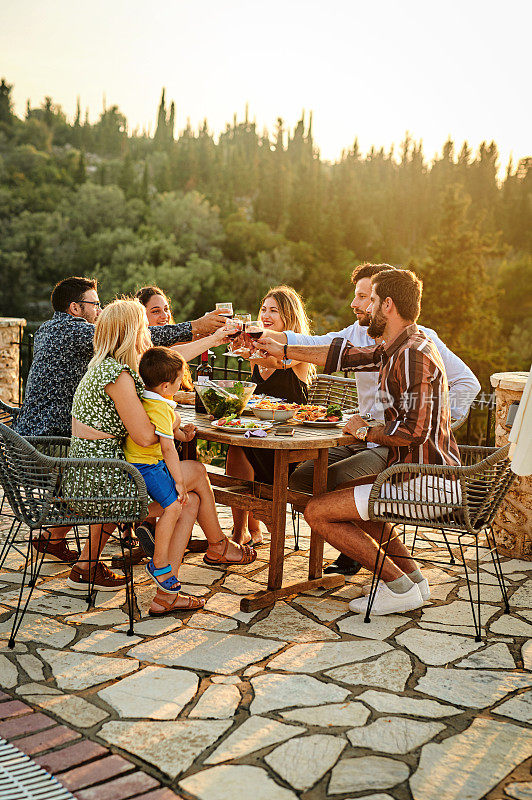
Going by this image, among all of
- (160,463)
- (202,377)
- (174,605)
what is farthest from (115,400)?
(174,605)

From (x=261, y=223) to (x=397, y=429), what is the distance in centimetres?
5389

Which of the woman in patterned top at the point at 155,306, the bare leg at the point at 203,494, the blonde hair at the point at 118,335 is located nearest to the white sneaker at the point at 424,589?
the bare leg at the point at 203,494

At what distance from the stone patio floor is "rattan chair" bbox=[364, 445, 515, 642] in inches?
11.2

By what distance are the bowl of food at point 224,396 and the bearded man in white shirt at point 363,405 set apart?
0.48m

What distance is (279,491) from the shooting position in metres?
3.64

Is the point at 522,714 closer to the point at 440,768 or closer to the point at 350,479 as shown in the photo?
the point at 440,768

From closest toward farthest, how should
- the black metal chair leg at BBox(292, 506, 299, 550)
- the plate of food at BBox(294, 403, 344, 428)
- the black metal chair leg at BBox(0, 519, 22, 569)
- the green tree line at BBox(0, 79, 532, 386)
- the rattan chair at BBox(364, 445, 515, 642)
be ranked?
1. the rattan chair at BBox(364, 445, 515, 642)
2. the black metal chair leg at BBox(0, 519, 22, 569)
3. the plate of food at BBox(294, 403, 344, 428)
4. the black metal chair leg at BBox(292, 506, 299, 550)
5. the green tree line at BBox(0, 79, 532, 386)

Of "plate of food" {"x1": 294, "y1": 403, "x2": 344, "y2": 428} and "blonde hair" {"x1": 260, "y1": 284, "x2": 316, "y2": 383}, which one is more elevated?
"blonde hair" {"x1": 260, "y1": 284, "x2": 316, "y2": 383}

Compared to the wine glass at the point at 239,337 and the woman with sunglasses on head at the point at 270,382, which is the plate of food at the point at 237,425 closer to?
the wine glass at the point at 239,337

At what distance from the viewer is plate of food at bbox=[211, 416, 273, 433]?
3564 millimetres

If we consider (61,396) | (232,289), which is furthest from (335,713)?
(232,289)

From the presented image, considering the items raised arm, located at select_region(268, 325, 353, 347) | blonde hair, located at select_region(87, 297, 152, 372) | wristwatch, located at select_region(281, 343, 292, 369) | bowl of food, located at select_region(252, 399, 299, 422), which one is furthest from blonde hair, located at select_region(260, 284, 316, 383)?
blonde hair, located at select_region(87, 297, 152, 372)

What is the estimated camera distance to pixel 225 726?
2533 mm

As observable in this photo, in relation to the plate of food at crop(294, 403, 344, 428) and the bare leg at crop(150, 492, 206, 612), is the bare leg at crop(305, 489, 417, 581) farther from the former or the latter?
the bare leg at crop(150, 492, 206, 612)
